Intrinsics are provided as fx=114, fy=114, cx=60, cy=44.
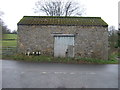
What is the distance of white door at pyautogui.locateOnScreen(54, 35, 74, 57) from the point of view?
511 inches

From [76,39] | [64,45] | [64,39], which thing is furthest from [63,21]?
[64,45]

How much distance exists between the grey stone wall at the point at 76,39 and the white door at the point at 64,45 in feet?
1.51

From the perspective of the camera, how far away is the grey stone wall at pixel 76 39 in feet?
42.7

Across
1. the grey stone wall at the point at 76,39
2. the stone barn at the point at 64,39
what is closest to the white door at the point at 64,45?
the stone barn at the point at 64,39

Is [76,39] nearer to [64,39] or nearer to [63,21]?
[64,39]

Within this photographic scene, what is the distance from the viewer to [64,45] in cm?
1302

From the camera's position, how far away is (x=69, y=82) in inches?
234

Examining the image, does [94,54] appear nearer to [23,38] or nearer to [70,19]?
[70,19]

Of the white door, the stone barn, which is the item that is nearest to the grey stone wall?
the stone barn

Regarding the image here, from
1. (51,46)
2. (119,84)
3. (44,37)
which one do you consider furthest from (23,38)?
(119,84)

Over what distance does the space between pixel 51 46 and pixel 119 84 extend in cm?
849

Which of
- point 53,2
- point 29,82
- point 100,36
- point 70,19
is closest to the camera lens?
point 29,82

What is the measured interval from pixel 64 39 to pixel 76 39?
1.37m

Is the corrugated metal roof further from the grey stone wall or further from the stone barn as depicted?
the grey stone wall
